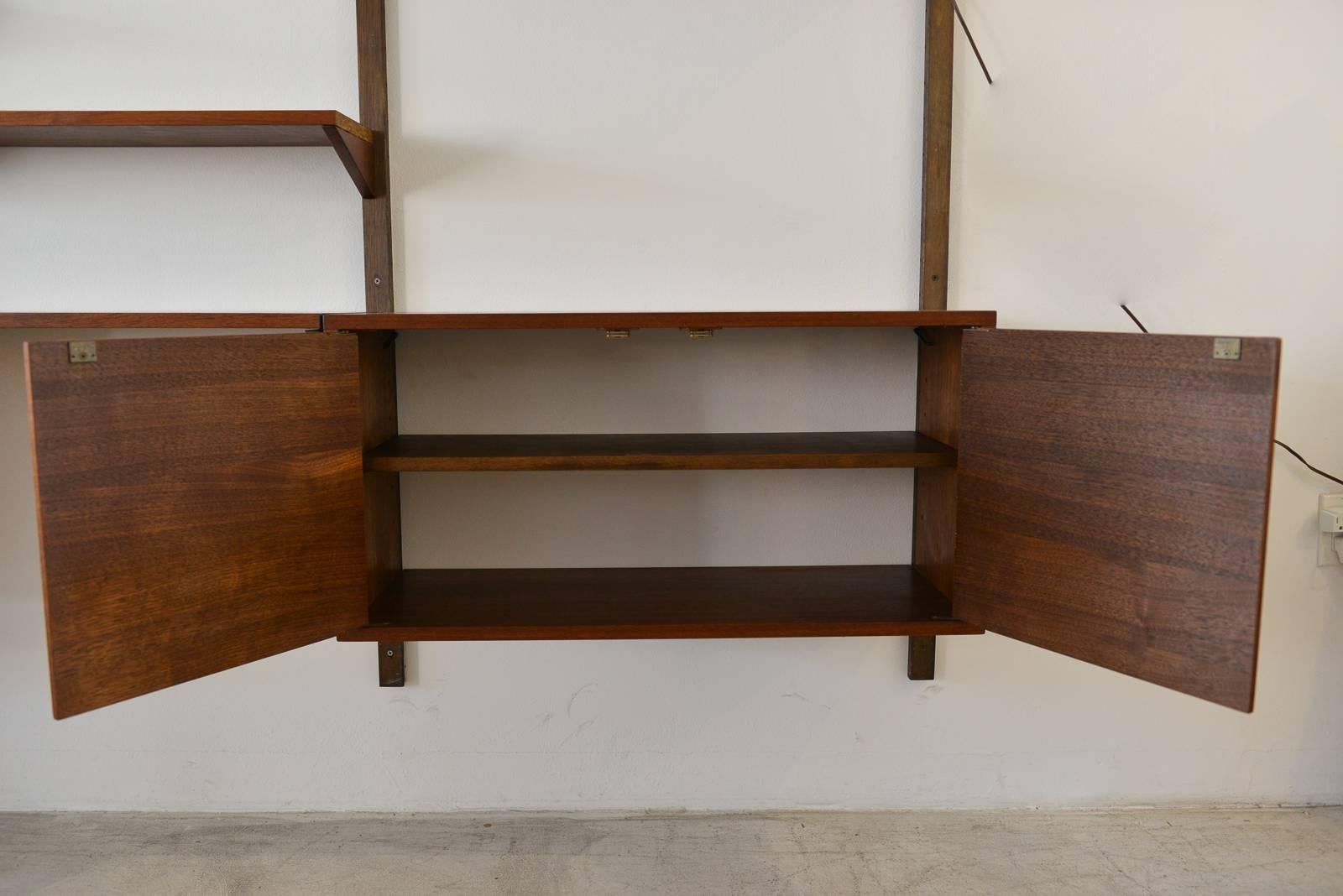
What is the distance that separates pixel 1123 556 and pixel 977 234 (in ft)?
2.58

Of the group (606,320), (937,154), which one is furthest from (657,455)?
(937,154)

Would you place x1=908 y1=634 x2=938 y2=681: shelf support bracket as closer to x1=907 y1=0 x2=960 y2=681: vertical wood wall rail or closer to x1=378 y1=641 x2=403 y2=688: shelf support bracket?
x1=907 y1=0 x2=960 y2=681: vertical wood wall rail

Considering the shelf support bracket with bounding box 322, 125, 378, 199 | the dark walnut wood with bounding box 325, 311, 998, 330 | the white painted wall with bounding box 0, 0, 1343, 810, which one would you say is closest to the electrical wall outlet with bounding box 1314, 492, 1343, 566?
the white painted wall with bounding box 0, 0, 1343, 810

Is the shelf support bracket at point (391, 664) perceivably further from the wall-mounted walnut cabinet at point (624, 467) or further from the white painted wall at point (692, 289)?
the wall-mounted walnut cabinet at point (624, 467)

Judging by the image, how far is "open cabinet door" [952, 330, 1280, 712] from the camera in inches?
46.9

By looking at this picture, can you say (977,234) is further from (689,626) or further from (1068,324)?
(689,626)

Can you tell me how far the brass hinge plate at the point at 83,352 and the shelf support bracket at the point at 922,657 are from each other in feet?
5.08

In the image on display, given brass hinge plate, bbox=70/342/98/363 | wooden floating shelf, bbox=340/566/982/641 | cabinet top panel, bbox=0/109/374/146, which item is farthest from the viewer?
wooden floating shelf, bbox=340/566/982/641

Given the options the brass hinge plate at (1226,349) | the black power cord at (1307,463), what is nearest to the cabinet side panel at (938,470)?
the brass hinge plate at (1226,349)

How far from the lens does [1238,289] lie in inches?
73.0

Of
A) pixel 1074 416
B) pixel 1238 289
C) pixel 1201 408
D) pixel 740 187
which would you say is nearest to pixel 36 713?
pixel 740 187

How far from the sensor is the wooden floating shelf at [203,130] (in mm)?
1459

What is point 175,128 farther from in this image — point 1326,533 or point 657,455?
point 1326,533

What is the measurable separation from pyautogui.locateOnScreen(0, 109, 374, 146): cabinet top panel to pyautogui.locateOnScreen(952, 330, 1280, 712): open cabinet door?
1168 millimetres
